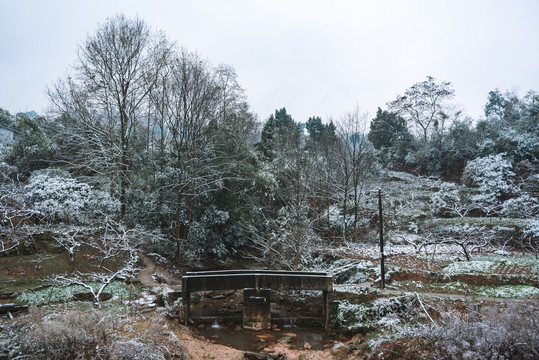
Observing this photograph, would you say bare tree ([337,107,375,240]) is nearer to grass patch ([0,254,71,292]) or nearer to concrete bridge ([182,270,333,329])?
concrete bridge ([182,270,333,329])

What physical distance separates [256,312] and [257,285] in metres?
0.89

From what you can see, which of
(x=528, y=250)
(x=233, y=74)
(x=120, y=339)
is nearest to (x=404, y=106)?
(x=233, y=74)

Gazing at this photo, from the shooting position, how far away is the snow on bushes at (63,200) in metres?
13.4

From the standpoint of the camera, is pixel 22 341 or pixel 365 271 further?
pixel 365 271

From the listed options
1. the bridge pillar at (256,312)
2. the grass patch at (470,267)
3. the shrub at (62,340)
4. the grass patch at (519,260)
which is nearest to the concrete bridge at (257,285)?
the bridge pillar at (256,312)

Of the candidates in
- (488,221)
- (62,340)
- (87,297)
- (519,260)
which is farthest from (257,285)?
Result: (488,221)

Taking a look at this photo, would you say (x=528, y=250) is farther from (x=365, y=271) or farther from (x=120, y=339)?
(x=120, y=339)

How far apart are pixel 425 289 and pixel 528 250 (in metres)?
8.46

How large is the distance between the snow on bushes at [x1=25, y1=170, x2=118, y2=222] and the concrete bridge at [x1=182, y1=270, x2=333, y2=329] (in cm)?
677

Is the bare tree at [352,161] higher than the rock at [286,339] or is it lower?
higher

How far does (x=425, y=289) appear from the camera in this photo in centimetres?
1048

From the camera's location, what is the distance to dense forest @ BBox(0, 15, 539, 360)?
581 inches

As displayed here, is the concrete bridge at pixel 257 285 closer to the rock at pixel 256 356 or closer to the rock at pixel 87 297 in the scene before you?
the rock at pixel 256 356

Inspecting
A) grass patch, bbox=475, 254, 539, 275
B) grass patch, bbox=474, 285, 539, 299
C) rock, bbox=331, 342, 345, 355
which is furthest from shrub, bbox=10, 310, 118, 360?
grass patch, bbox=475, 254, 539, 275
